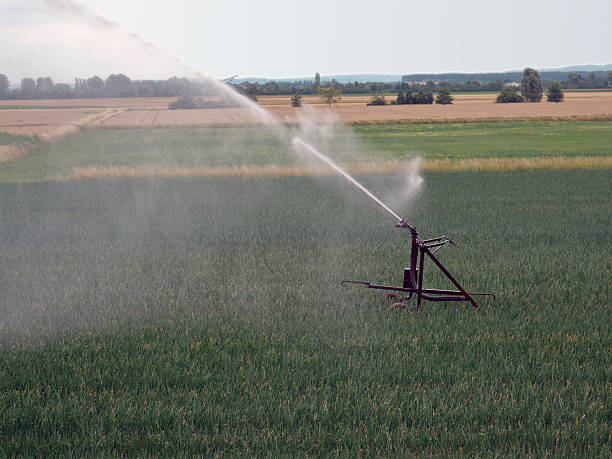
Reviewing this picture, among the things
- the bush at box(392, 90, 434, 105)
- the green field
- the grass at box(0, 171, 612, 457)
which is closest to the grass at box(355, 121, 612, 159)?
the green field

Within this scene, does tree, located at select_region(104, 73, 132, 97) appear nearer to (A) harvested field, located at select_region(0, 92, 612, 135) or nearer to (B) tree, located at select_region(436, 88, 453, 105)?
(A) harvested field, located at select_region(0, 92, 612, 135)

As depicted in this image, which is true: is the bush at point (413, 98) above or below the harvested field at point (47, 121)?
above

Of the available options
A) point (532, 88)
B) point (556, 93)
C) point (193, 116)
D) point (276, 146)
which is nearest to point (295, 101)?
point (276, 146)

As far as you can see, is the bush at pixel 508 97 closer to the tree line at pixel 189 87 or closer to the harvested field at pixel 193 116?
the tree line at pixel 189 87

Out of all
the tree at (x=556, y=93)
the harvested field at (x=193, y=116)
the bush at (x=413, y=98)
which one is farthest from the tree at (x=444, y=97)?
the harvested field at (x=193, y=116)

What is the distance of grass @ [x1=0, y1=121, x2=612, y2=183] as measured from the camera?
112 feet

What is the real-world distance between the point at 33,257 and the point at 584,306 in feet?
36.2

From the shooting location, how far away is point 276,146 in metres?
45.0

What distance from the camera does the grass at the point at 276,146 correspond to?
3428 centimetres

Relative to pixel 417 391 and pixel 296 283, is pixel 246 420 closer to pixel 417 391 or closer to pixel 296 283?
pixel 417 391

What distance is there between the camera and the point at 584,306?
9039 mm

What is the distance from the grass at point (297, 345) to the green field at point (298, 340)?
0.10ft

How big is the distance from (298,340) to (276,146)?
125ft

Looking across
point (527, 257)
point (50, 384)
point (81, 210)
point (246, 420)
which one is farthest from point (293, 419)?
point (81, 210)
